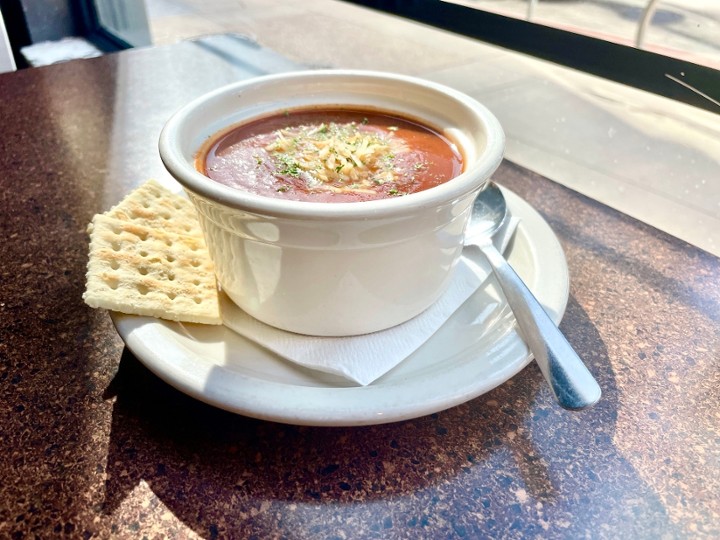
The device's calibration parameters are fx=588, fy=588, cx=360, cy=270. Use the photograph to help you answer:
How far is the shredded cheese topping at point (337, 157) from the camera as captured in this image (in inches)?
30.0

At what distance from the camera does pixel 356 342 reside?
71cm

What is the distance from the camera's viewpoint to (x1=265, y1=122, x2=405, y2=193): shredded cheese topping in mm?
Result: 762

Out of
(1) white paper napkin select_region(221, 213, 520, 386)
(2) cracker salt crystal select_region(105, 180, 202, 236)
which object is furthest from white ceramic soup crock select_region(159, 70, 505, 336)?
(2) cracker salt crystal select_region(105, 180, 202, 236)

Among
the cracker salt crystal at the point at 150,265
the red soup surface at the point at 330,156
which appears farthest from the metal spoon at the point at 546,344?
the cracker salt crystal at the point at 150,265

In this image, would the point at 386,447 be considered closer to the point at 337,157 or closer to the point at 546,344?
the point at 546,344

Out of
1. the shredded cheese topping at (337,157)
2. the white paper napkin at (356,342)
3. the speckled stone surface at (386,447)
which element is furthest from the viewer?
the shredded cheese topping at (337,157)

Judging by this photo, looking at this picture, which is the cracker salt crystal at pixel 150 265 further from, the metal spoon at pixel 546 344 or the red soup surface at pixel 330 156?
the metal spoon at pixel 546 344

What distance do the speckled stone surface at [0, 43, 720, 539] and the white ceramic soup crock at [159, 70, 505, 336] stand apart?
136 mm

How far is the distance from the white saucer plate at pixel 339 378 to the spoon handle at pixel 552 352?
0.06 feet

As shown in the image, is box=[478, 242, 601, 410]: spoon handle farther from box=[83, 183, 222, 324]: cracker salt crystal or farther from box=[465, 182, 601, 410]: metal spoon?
box=[83, 183, 222, 324]: cracker salt crystal

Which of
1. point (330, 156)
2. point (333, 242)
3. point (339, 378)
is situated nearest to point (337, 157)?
point (330, 156)

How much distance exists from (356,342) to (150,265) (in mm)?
280

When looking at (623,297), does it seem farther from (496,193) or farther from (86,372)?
(86,372)

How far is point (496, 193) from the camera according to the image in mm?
936
